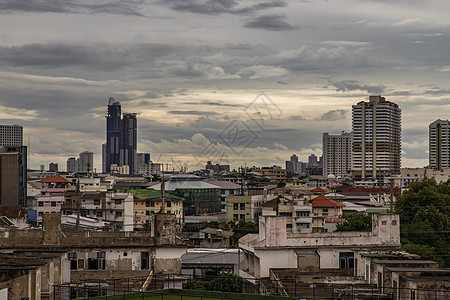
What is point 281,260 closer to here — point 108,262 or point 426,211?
point 108,262

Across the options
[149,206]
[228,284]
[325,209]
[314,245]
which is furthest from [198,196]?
[314,245]

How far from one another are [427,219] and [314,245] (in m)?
26.3

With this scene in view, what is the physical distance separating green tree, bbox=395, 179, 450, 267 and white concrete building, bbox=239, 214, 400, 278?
10612mm

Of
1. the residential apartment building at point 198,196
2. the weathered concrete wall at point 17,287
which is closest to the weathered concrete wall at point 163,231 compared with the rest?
the weathered concrete wall at point 17,287

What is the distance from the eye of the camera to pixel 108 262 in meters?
26.5

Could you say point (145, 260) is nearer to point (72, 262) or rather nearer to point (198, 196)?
point (72, 262)

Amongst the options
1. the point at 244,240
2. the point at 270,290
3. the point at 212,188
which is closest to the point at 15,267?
the point at 270,290

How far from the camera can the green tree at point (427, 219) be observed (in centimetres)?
4789

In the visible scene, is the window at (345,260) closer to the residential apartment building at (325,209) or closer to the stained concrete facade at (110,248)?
the stained concrete facade at (110,248)

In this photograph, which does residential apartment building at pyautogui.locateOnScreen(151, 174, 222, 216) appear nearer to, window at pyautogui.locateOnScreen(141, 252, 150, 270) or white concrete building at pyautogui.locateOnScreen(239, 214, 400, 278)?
white concrete building at pyautogui.locateOnScreen(239, 214, 400, 278)

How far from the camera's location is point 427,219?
53.9 metres

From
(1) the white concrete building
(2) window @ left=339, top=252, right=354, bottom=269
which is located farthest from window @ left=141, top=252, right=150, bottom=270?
(2) window @ left=339, top=252, right=354, bottom=269

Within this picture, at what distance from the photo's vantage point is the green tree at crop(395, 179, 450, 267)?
4789 centimetres

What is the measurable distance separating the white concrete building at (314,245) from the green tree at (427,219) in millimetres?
10612
